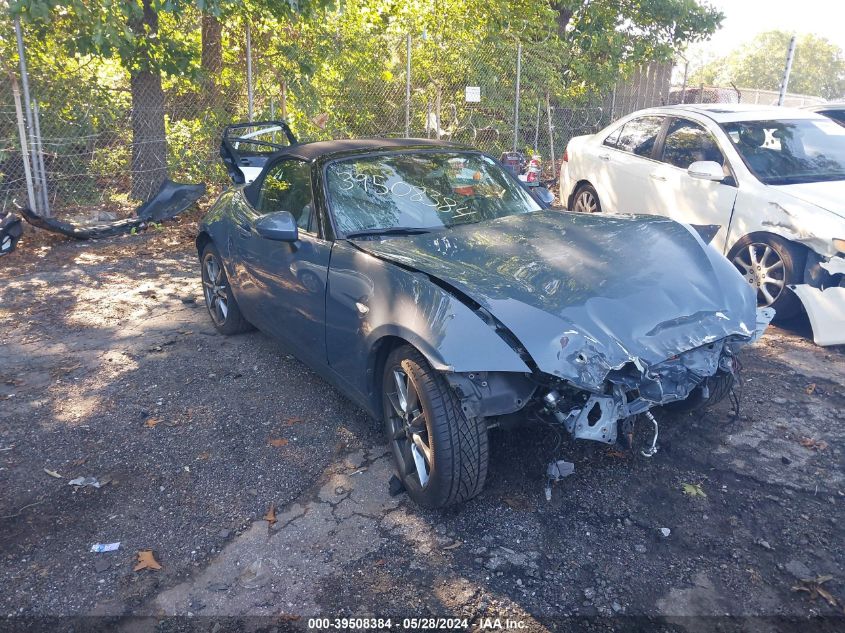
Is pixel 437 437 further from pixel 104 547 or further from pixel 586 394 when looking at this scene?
pixel 104 547

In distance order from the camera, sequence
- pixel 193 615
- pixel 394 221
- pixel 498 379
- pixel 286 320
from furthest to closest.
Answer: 1. pixel 286 320
2. pixel 394 221
3. pixel 498 379
4. pixel 193 615

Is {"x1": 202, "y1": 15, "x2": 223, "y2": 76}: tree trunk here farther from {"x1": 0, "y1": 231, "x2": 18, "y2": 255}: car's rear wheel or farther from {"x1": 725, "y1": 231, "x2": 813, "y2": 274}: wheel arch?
{"x1": 725, "y1": 231, "x2": 813, "y2": 274}: wheel arch

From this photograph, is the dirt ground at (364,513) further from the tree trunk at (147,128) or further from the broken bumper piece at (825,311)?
the tree trunk at (147,128)

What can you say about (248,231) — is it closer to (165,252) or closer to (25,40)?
(165,252)

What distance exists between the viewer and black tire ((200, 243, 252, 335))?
5.46 meters

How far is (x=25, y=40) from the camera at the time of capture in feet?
29.5

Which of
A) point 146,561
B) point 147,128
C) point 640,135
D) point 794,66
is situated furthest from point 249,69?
point 794,66

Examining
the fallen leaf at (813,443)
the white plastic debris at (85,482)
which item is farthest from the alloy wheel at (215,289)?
the fallen leaf at (813,443)

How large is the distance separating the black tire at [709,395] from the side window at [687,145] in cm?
324

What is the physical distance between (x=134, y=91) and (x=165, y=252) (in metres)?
3.00

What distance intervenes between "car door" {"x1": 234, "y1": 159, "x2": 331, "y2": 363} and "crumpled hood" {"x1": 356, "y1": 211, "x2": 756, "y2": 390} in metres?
0.43

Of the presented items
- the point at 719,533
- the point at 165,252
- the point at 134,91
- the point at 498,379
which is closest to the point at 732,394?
the point at 719,533

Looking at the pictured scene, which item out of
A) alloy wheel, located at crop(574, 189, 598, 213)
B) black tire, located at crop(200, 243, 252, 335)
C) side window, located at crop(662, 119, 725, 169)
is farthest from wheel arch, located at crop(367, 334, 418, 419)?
alloy wheel, located at crop(574, 189, 598, 213)

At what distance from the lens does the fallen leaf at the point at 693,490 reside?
3428 mm
